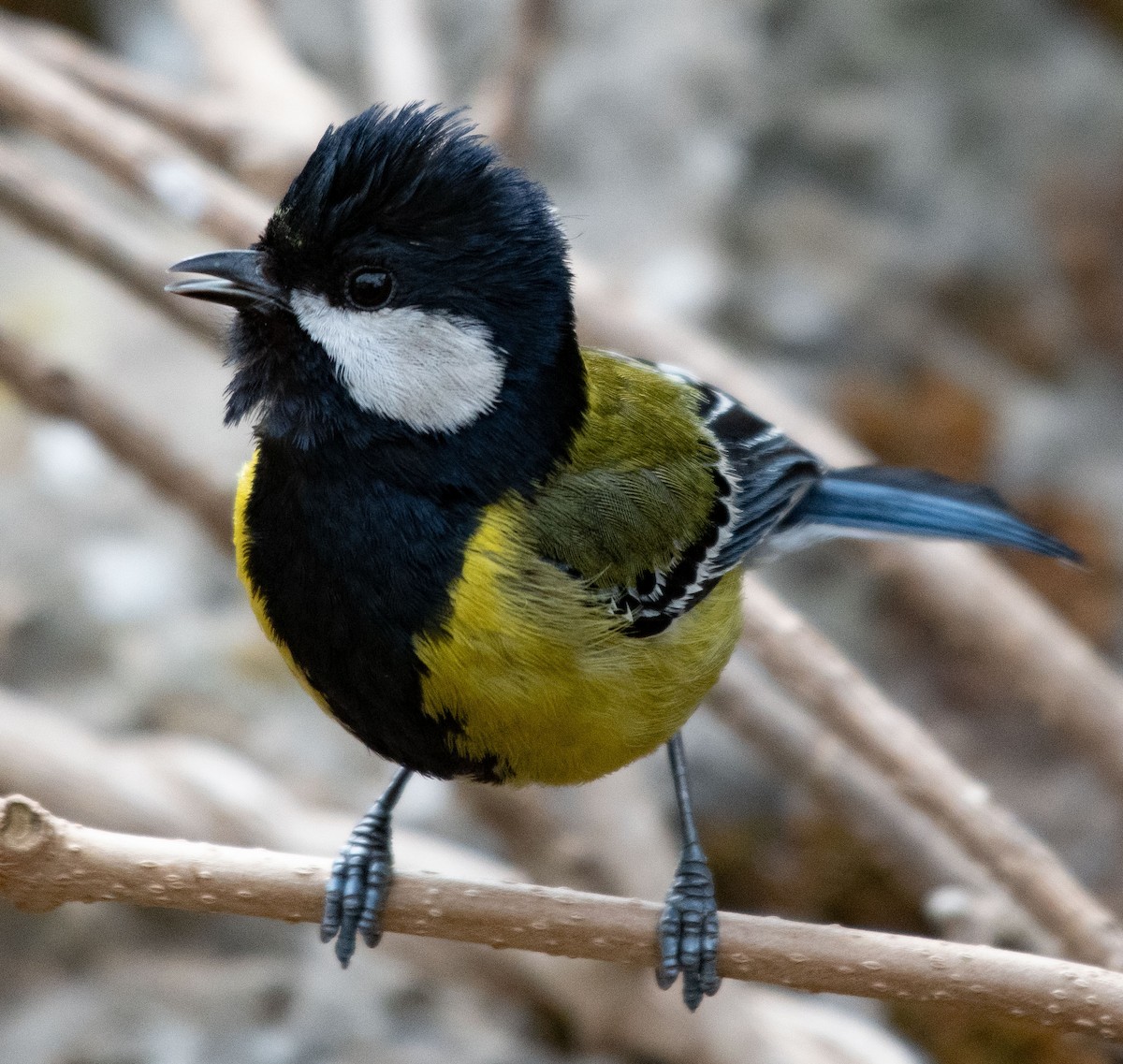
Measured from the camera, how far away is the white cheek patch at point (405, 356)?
171cm

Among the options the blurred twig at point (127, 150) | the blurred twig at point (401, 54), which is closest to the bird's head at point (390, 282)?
the blurred twig at point (127, 150)

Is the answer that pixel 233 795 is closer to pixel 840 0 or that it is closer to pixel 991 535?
pixel 991 535

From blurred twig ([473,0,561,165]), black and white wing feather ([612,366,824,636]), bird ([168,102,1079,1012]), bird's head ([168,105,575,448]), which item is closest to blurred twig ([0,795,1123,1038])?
bird ([168,102,1079,1012])

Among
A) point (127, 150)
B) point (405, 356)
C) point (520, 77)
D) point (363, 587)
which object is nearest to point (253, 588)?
point (363, 587)

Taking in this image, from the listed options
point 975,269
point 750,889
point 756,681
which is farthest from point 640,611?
point 975,269

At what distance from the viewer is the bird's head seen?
1.69m

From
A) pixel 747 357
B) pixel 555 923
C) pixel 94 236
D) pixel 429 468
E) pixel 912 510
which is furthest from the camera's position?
pixel 747 357

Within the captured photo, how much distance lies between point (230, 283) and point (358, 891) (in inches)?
33.1

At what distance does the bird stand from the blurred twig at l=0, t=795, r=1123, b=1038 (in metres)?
0.13

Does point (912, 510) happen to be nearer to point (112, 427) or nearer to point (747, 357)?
point (112, 427)

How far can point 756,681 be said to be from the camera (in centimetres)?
292

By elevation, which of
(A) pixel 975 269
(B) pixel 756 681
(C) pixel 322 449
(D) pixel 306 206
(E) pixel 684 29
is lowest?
(C) pixel 322 449

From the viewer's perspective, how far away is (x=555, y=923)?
1642 mm

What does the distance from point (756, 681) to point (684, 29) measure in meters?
2.48
